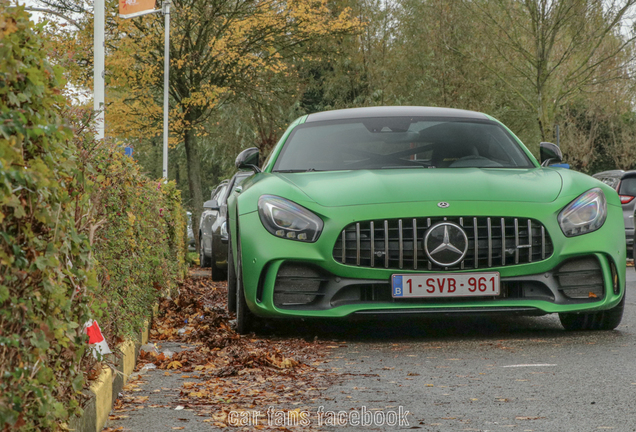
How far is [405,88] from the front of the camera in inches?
1526

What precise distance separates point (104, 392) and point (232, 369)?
1308 millimetres

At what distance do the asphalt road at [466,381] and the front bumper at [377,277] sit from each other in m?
0.27

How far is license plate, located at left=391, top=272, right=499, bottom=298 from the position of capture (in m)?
5.98

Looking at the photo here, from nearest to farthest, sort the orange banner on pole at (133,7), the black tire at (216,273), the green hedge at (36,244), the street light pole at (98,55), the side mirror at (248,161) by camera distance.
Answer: the green hedge at (36,244) → the side mirror at (248,161) → the street light pole at (98,55) → the black tire at (216,273) → the orange banner on pole at (133,7)

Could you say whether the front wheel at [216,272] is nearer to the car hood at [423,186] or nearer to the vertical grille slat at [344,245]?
the car hood at [423,186]

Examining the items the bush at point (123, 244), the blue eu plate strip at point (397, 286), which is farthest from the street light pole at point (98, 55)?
the blue eu plate strip at point (397, 286)

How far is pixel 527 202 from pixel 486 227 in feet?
1.14

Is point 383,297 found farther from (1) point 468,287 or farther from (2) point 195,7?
(2) point 195,7

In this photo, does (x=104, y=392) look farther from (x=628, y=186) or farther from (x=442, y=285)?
(x=628, y=186)

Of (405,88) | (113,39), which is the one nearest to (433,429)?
(113,39)

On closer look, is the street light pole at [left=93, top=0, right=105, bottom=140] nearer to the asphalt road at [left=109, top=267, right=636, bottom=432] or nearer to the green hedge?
the asphalt road at [left=109, top=267, right=636, bottom=432]

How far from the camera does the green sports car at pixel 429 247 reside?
5.99 meters

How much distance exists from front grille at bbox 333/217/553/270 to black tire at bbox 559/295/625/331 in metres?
0.86

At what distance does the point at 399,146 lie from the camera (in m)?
7.36
